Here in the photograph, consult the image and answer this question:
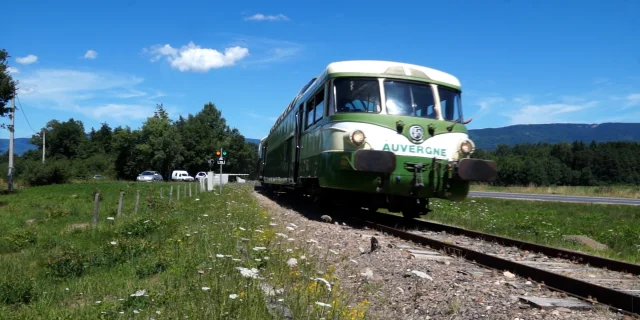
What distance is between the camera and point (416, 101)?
11195mm

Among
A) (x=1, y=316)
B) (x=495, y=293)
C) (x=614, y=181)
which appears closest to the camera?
(x=1, y=316)

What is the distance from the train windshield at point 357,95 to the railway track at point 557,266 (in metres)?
2.51

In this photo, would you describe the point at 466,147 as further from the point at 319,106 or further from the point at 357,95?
the point at 319,106

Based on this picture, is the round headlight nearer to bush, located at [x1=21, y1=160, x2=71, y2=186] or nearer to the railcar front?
the railcar front

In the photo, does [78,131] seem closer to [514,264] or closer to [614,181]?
[614,181]

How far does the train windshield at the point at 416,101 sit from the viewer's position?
10969 millimetres

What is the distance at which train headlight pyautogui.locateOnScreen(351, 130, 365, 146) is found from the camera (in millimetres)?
10250

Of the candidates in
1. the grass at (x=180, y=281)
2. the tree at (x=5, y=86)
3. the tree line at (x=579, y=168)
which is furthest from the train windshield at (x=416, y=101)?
the tree line at (x=579, y=168)

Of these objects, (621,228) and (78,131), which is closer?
(621,228)

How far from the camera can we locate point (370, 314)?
4.18 metres

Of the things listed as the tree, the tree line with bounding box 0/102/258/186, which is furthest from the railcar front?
the tree line with bounding box 0/102/258/186

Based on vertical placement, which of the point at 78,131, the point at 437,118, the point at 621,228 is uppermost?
the point at 78,131

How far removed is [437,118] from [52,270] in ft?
25.0

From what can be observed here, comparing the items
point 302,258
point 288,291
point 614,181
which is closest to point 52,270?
point 302,258
